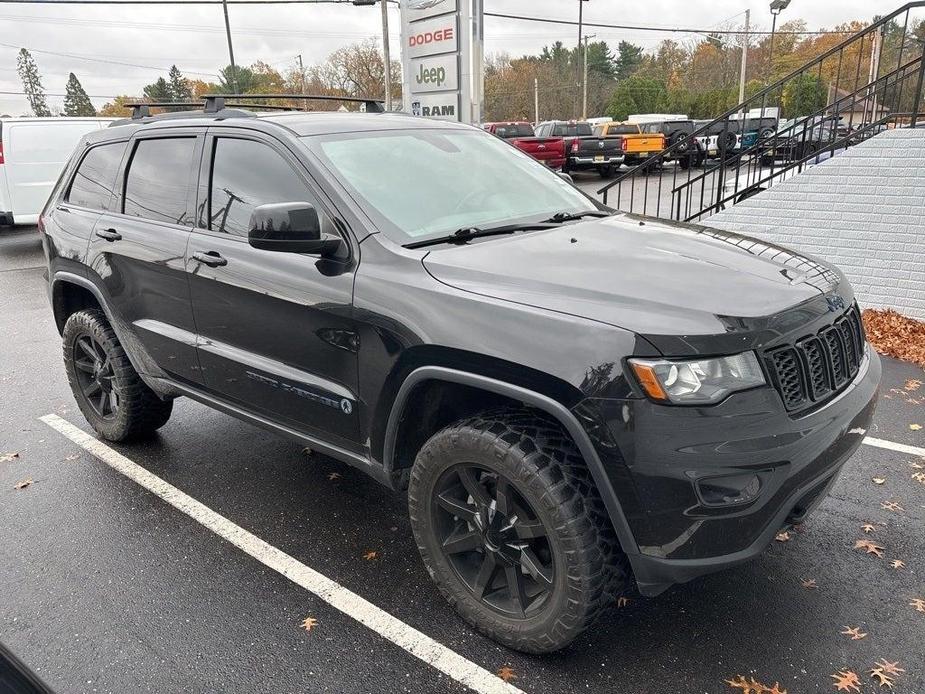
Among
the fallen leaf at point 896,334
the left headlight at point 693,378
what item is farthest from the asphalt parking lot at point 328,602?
the fallen leaf at point 896,334

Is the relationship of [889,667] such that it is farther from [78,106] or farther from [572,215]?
[78,106]

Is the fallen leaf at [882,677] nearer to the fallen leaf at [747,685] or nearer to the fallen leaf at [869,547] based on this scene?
the fallen leaf at [747,685]

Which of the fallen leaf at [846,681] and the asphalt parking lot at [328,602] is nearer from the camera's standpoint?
the fallen leaf at [846,681]

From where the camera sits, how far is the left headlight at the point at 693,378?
2.11m

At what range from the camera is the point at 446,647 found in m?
2.65

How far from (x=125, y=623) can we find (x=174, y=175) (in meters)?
2.20

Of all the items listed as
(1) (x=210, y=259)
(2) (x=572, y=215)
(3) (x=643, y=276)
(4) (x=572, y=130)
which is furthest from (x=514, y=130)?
(3) (x=643, y=276)

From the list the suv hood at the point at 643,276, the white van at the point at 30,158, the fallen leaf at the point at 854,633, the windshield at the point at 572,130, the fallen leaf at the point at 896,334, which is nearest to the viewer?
the suv hood at the point at 643,276

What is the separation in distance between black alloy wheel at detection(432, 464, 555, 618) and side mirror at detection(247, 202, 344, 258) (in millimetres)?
1035

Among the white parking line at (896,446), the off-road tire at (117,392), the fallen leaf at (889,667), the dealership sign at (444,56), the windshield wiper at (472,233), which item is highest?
the dealership sign at (444,56)

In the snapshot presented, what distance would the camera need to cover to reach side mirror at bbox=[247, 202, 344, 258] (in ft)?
8.81

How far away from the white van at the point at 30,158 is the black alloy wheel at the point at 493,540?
12.5 metres

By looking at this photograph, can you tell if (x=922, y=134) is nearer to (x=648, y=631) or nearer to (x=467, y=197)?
(x=467, y=197)

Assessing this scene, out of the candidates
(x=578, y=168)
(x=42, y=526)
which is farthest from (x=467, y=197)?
(x=578, y=168)
